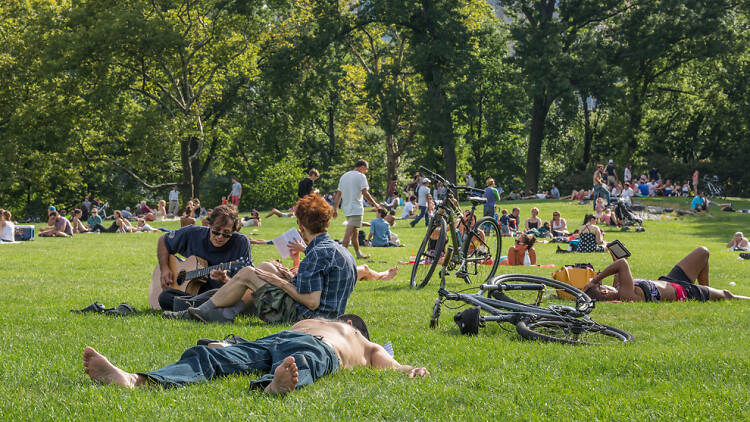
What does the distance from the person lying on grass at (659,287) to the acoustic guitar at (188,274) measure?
4.45m

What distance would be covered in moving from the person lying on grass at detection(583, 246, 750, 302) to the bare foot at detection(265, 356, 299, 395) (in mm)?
5899

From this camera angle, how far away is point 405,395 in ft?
15.4

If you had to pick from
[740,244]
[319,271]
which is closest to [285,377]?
[319,271]

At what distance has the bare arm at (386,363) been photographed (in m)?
5.28

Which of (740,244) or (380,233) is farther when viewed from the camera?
(380,233)

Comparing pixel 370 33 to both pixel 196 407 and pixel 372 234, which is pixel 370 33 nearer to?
pixel 372 234

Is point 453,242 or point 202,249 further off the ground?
point 202,249

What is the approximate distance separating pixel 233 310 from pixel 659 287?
552 cm

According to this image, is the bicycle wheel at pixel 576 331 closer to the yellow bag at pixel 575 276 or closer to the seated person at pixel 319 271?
the seated person at pixel 319 271

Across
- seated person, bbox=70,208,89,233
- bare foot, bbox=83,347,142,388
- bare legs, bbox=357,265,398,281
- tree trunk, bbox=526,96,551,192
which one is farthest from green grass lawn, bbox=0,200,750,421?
tree trunk, bbox=526,96,551,192

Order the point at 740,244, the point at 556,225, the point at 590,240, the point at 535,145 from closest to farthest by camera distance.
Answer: the point at 590,240 → the point at 740,244 → the point at 556,225 → the point at 535,145

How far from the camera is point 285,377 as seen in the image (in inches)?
177

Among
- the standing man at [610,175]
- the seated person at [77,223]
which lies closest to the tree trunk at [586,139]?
the standing man at [610,175]

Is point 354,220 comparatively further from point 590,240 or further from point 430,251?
point 590,240
